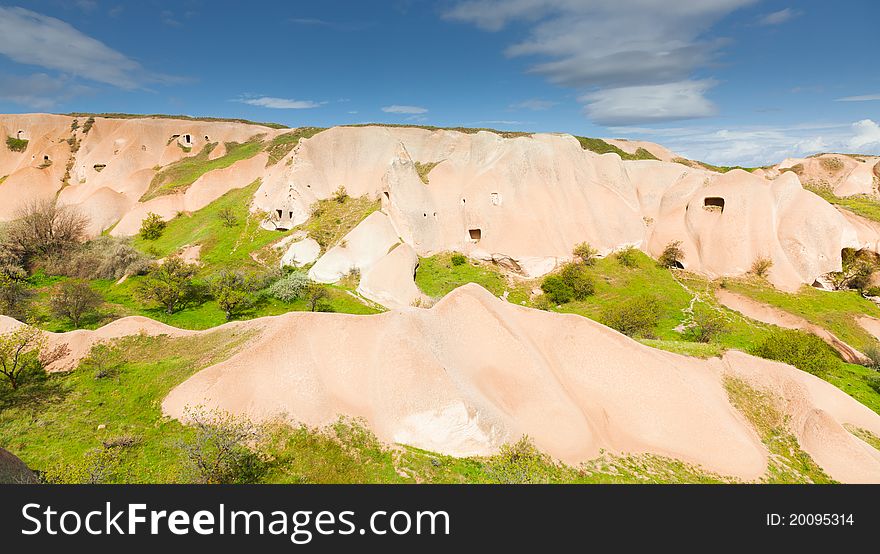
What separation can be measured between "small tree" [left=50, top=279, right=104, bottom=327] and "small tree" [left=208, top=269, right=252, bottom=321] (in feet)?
29.2

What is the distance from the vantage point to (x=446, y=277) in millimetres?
47625

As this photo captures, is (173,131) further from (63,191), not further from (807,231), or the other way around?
(807,231)

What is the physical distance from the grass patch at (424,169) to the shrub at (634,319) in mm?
35804

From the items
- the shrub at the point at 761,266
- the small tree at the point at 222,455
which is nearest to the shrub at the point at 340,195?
the small tree at the point at 222,455

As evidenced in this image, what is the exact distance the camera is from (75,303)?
30.8m

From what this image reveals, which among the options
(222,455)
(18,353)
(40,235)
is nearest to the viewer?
(222,455)

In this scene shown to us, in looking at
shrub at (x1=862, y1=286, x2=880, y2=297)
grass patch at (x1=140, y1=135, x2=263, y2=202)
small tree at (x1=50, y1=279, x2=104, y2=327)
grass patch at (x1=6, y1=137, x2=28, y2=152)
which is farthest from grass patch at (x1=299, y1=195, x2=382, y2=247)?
grass patch at (x1=6, y1=137, x2=28, y2=152)

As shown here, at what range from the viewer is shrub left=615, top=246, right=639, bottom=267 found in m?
50.0

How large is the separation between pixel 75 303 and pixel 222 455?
92.7 feet

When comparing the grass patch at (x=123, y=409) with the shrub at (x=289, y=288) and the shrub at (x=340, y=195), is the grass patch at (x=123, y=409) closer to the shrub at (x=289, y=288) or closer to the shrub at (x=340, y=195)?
the shrub at (x=289, y=288)

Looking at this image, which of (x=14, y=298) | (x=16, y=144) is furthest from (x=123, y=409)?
(x=16, y=144)

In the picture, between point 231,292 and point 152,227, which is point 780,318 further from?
point 152,227

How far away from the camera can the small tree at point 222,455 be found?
45.1ft

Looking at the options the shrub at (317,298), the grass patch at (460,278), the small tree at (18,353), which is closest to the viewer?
the small tree at (18,353)
